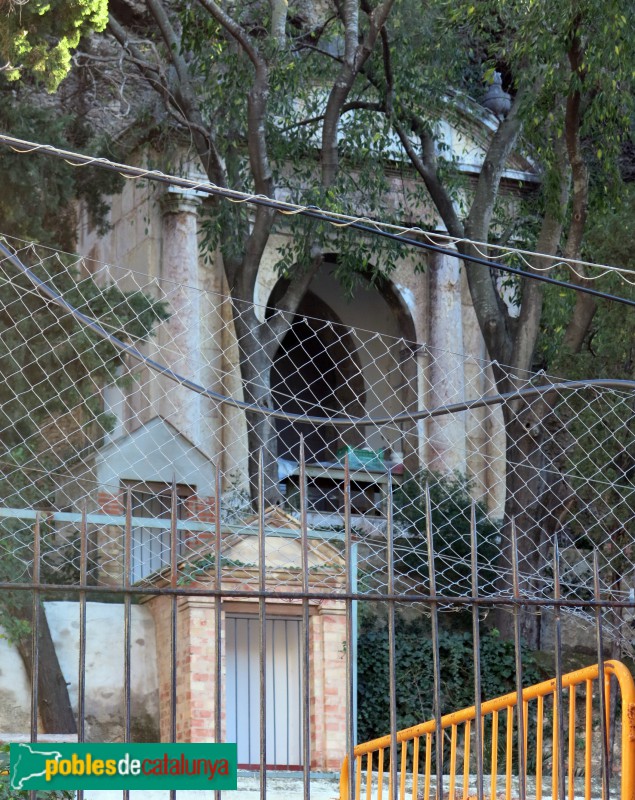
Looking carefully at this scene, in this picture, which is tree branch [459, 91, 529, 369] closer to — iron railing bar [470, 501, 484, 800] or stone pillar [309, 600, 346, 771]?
stone pillar [309, 600, 346, 771]

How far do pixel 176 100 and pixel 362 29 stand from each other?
2.15 m

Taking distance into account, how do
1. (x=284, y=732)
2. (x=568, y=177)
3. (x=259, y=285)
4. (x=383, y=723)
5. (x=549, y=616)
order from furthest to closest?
1. (x=259, y=285)
2. (x=549, y=616)
3. (x=568, y=177)
4. (x=383, y=723)
5. (x=284, y=732)

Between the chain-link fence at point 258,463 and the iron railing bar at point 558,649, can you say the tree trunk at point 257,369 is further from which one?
the iron railing bar at point 558,649

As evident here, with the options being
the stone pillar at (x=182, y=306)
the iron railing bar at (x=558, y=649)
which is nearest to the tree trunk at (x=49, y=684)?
the stone pillar at (x=182, y=306)

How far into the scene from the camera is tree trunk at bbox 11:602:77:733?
37.2 feet

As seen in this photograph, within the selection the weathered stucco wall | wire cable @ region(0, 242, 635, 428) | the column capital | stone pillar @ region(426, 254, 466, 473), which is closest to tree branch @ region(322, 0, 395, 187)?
the column capital

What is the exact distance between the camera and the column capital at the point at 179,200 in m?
16.4

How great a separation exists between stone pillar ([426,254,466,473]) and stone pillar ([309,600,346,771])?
5609 mm

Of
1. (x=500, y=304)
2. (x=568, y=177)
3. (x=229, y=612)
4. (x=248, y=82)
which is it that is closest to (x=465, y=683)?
(x=229, y=612)

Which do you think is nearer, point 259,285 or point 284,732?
point 284,732

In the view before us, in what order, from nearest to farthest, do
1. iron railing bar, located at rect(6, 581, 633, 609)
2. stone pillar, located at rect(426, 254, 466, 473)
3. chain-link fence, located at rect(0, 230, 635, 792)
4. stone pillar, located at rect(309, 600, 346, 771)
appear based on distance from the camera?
1. iron railing bar, located at rect(6, 581, 633, 609)
2. chain-link fence, located at rect(0, 230, 635, 792)
3. stone pillar, located at rect(309, 600, 346, 771)
4. stone pillar, located at rect(426, 254, 466, 473)

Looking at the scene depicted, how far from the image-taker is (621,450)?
1345 centimetres

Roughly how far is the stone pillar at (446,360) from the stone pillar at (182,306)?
3133mm

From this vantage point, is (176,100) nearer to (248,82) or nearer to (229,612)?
(248,82)
